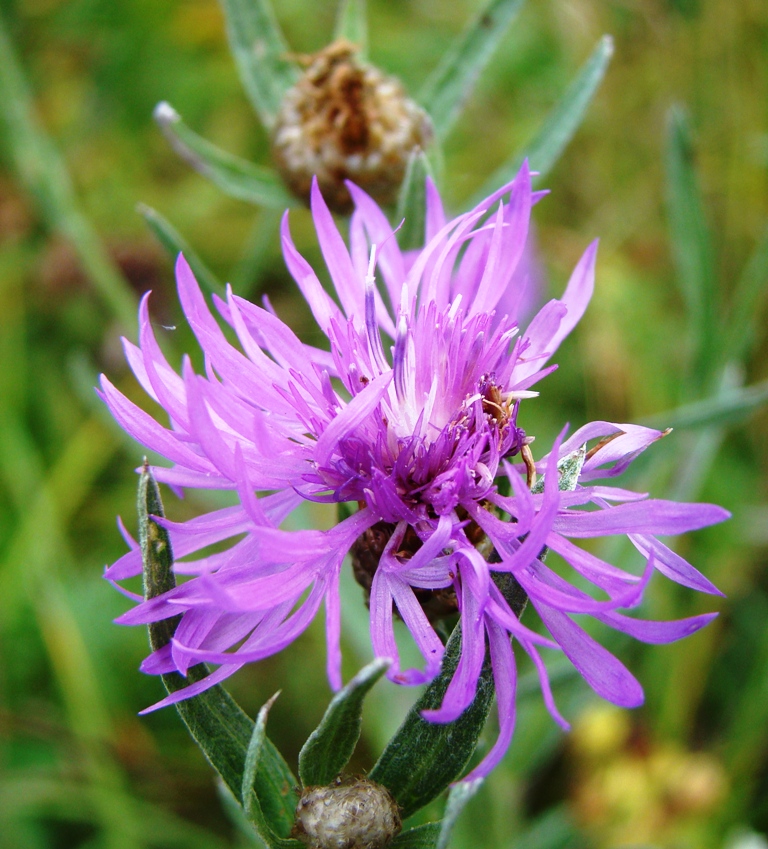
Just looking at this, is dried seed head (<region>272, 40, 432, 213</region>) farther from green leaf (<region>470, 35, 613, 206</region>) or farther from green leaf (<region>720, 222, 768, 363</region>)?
green leaf (<region>720, 222, 768, 363</region>)

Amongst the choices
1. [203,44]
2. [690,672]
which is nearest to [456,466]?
[690,672]

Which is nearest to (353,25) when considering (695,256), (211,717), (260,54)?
(260,54)

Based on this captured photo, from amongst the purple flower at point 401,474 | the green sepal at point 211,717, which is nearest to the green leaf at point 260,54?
the purple flower at point 401,474

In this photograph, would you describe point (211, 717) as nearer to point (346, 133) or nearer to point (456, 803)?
point (456, 803)

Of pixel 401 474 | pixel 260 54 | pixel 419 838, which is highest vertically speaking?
pixel 260 54

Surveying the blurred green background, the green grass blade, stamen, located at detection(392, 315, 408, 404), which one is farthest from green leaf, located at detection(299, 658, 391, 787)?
the green grass blade

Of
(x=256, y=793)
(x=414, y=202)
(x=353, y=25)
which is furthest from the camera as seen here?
(x=353, y=25)

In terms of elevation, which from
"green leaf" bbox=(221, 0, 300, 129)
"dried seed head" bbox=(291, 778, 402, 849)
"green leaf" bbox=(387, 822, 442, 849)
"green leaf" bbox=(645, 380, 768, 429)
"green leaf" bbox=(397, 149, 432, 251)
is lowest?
"green leaf" bbox=(387, 822, 442, 849)
